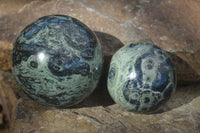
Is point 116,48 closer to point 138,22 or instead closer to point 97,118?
point 138,22

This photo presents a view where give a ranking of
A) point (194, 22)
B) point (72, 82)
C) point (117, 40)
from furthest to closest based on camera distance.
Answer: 1. point (194, 22)
2. point (117, 40)
3. point (72, 82)

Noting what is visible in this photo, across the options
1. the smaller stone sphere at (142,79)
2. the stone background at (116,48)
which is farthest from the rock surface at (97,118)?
the smaller stone sphere at (142,79)

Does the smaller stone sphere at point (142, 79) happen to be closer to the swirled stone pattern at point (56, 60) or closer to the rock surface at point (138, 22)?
the swirled stone pattern at point (56, 60)

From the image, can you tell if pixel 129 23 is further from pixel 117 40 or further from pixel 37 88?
pixel 37 88

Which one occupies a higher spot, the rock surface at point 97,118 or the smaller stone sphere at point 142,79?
the smaller stone sphere at point 142,79

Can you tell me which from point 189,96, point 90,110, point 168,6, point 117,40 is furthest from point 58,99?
point 168,6

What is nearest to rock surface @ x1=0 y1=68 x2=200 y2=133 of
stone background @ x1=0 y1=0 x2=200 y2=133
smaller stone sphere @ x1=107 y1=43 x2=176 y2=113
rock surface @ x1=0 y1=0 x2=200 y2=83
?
stone background @ x1=0 y1=0 x2=200 y2=133
